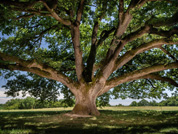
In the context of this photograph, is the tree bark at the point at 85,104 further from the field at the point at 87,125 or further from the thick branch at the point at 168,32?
the thick branch at the point at 168,32

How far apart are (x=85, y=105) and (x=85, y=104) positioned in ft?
0.23

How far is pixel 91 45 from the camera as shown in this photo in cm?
1445

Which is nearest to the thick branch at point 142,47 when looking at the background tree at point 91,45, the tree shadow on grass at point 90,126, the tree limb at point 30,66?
the background tree at point 91,45

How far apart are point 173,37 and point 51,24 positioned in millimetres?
10681

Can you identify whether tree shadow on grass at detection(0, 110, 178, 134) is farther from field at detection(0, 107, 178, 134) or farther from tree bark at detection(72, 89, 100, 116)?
tree bark at detection(72, 89, 100, 116)

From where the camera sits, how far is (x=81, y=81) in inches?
509

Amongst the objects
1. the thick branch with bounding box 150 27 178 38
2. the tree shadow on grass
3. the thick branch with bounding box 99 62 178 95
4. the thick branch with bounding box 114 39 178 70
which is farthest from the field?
the thick branch with bounding box 150 27 178 38

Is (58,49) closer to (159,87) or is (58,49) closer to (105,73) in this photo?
(105,73)

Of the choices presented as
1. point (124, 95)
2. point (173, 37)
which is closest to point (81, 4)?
point (173, 37)

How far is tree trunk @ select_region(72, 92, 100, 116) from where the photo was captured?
12242mm

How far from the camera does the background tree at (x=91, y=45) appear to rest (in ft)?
33.9

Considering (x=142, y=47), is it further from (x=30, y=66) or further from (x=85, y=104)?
(x=30, y=66)

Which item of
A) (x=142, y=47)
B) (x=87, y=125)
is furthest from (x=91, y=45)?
(x=87, y=125)

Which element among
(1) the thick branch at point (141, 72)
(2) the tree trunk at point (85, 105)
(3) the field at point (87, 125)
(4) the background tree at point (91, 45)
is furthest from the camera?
(1) the thick branch at point (141, 72)
